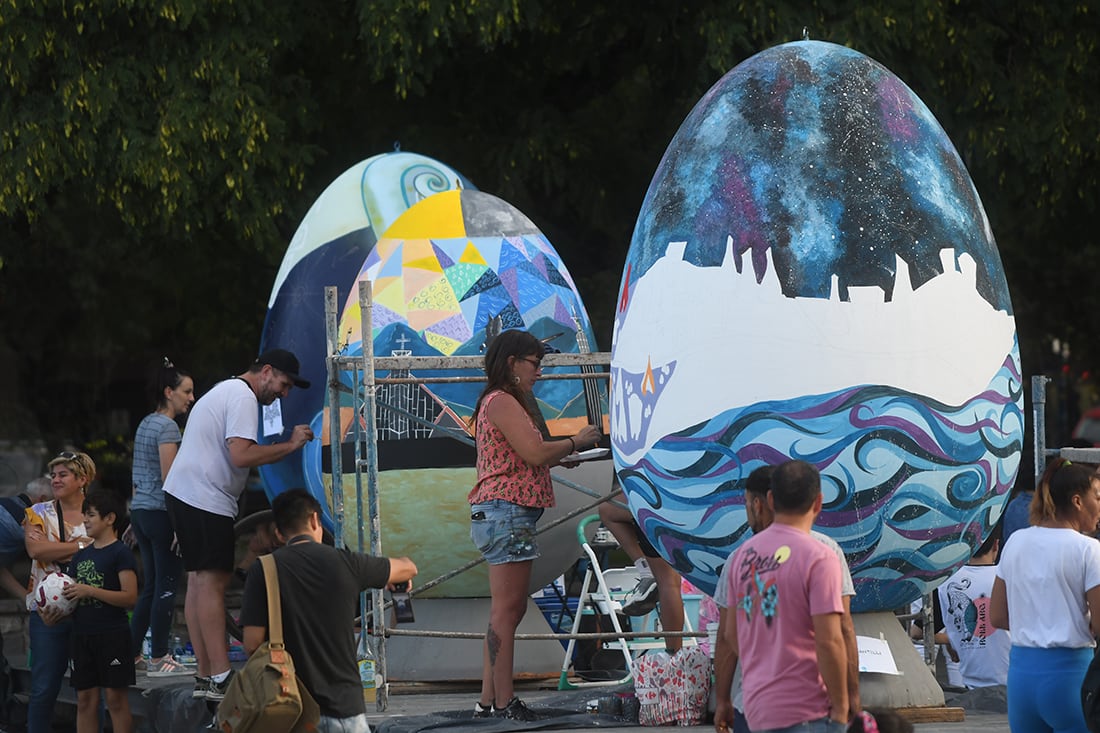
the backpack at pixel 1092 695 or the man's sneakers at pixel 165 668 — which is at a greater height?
the backpack at pixel 1092 695

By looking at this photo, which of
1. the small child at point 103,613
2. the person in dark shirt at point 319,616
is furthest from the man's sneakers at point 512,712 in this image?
the small child at point 103,613

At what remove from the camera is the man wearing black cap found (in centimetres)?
906

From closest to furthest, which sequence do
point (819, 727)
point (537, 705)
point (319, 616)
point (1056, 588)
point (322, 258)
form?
point (819, 727)
point (1056, 588)
point (319, 616)
point (537, 705)
point (322, 258)

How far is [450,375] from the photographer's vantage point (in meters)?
10.9

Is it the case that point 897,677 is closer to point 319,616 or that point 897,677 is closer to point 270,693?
point 319,616

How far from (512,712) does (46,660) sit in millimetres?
3066

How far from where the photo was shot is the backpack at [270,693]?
635 cm

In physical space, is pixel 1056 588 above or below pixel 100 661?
above

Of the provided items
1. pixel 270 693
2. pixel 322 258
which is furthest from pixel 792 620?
pixel 322 258

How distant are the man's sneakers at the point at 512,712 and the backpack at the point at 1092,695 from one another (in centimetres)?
275

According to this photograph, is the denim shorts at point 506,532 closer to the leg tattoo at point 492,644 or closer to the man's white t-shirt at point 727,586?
the leg tattoo at point 492,644

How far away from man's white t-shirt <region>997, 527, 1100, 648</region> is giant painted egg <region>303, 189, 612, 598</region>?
4.43 m

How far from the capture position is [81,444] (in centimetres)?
2302

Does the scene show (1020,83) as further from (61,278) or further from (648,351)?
(61,278)
